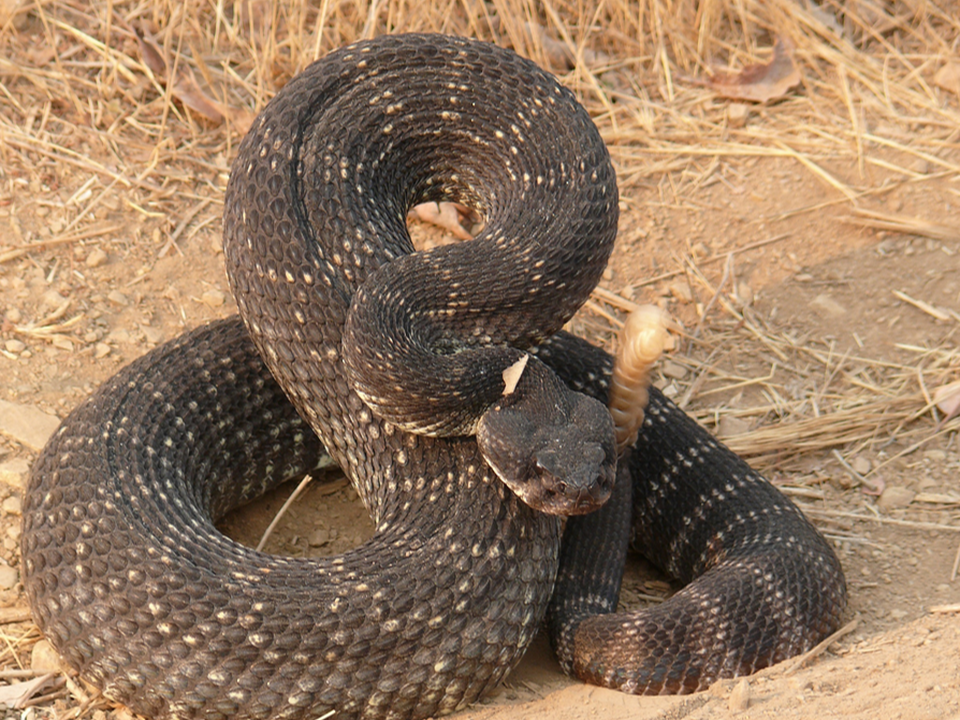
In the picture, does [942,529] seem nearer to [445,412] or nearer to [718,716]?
[718,716]

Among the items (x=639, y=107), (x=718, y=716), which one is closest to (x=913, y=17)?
(x=639, y=107)

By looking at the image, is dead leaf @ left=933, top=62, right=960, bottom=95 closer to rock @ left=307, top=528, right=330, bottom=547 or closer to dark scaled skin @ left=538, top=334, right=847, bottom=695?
dark scaled skin @ left=538, top=334, right=847, bottom=695

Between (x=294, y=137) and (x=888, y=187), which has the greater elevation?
(x=294, y=137)

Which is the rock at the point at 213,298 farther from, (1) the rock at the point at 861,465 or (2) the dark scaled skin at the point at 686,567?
(1) the rock at the point at 861,465

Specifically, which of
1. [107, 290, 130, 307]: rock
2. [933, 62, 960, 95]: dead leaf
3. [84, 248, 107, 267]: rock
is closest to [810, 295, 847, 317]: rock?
[933, 62, 960, 95]: dead leaf

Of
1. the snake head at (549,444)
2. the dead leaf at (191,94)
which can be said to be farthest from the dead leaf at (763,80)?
the snake head at (549,444)
